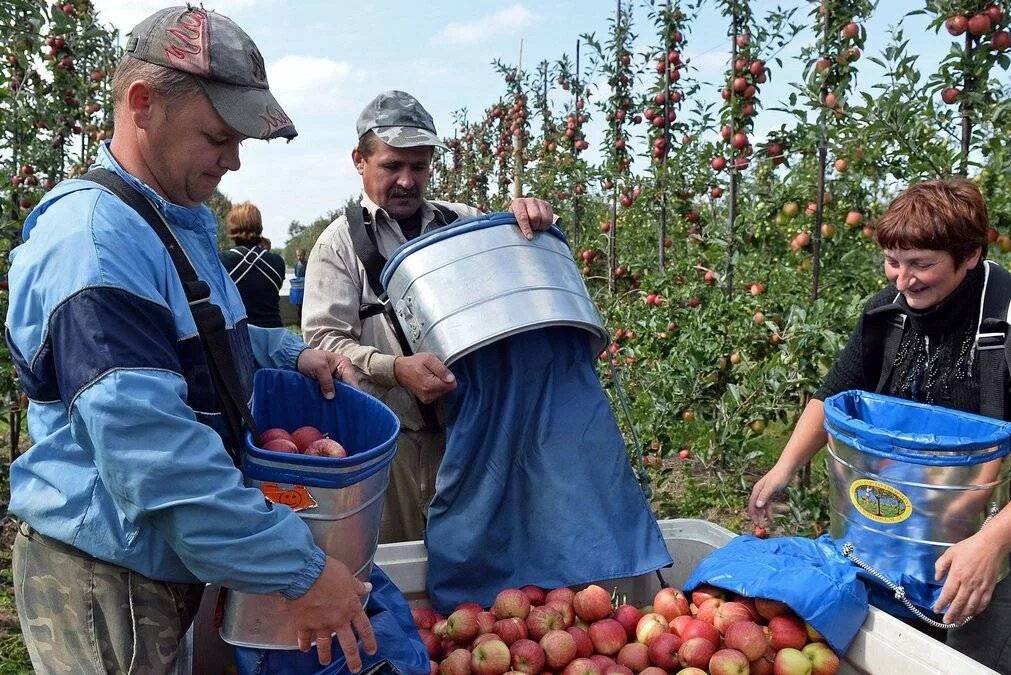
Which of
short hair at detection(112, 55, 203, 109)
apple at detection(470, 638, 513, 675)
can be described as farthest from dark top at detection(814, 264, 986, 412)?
short hair at detection(112, 55, 203, 109)

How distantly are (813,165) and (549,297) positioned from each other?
8.91 feet

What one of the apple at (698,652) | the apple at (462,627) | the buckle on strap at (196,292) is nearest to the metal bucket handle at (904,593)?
the apple at (698,652)

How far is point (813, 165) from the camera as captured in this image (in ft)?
13.5

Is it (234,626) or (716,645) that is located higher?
(234,626)

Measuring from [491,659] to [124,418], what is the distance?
106 centimetres

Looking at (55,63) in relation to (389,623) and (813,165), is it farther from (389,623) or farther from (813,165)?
(389,623)

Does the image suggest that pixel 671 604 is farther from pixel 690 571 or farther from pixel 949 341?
pixel 949 341

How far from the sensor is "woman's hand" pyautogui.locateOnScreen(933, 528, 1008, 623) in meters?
1.56

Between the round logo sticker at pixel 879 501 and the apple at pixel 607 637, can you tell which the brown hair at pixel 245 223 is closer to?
the apple at pixel 607 637

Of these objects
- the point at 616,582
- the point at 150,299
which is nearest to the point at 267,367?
the point at 150,299

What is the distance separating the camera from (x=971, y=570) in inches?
61.4

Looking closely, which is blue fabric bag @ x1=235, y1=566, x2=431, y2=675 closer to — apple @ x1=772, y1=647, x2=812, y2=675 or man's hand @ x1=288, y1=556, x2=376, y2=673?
man's hand @ x1=288, y1=556, x2=376, y2=673

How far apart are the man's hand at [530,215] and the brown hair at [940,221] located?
76cm

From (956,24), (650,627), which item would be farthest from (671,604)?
(956,24)
